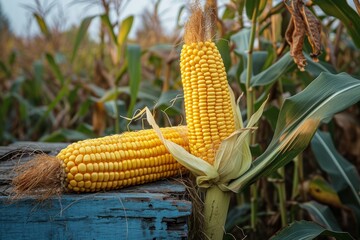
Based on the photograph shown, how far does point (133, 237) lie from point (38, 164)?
A: 0.37 m

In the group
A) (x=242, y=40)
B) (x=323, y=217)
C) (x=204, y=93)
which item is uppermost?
(x=242, y=40)

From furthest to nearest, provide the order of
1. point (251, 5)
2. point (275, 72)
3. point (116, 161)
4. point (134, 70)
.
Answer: point (134, 70), point (275, 72), point (251, 5), point (116, 161)

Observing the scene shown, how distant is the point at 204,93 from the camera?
4.80ft

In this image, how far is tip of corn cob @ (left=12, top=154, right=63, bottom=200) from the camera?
1.31 meters

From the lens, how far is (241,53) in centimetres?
224

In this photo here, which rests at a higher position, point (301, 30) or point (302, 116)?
point (301, 30)

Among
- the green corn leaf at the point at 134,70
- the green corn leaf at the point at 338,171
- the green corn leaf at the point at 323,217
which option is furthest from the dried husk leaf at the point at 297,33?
the green corn leaf at the point at 134,70

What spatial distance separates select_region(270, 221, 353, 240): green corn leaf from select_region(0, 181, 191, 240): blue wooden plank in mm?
458

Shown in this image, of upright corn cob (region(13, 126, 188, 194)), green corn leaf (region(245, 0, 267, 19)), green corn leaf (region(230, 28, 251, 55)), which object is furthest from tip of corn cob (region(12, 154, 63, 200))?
green corn leaf (region(230, 28, 251, 55))

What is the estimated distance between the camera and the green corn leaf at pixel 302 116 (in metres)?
1.38

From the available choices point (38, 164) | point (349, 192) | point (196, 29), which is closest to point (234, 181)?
point (196, 29)

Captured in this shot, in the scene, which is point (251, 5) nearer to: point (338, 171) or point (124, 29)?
point (338, 171)

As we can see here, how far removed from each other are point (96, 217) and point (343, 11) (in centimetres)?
121

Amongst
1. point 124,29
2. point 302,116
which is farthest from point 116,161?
point 124,29
